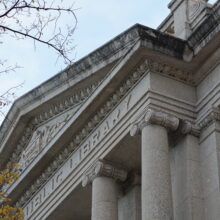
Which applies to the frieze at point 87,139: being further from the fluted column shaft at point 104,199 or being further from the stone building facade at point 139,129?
the fluted column shaft at point 104,199

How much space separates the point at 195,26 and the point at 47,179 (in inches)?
325

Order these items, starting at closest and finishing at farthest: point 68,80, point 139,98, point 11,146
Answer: point 139,98
point 68,80
point 11,146

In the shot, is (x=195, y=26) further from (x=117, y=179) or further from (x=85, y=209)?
(x=85, y=209)

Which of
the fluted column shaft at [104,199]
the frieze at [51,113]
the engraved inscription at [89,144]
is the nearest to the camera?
the fluted column shaft at [104,199]

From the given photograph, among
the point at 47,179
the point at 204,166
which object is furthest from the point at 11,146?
the point at 204,166

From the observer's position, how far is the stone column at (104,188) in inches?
851

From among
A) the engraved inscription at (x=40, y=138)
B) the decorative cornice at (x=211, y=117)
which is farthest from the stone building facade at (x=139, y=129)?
the engraved inscription at (x=40, y=138)

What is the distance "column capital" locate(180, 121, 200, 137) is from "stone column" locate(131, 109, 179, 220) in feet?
0.79

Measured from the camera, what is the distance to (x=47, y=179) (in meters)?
26.4

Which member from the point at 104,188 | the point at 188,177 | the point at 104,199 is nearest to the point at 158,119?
the point at 188,177

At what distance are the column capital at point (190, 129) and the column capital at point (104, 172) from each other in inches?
121

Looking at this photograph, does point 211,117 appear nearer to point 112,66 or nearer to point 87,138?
point 112,66

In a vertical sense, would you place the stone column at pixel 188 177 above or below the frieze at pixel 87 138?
below

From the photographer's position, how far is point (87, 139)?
79.0 ft
